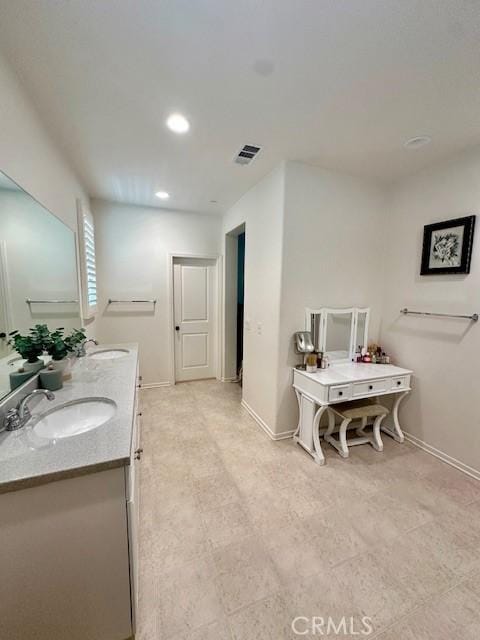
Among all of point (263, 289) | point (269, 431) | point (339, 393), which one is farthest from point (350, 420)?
point (263, 289)

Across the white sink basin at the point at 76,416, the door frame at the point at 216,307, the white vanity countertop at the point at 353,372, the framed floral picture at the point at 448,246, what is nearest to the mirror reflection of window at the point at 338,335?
the white vanity countertop at the point at 353,372

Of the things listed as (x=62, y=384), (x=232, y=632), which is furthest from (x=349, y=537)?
(x=62, y=384)

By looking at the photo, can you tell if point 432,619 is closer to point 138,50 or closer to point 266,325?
point 266,325

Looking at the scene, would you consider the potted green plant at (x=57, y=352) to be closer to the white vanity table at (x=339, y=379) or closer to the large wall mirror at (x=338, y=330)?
the white vanity table at (x=339, y=379)

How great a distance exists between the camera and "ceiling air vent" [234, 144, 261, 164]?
81.2 inches

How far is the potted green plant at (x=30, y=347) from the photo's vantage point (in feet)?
4.38

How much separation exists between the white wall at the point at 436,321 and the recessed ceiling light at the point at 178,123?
2.17 meters

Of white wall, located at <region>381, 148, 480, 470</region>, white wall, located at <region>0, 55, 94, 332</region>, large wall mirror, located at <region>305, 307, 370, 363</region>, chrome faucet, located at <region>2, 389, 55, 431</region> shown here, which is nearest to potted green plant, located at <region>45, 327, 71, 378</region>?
chrome faucet, located at <region>2, 389, 55, 431</region>

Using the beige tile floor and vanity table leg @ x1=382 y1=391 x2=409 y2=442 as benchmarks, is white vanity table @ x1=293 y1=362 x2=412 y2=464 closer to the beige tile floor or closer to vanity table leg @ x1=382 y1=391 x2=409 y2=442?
vanity table leg @ x1=382 y1=391 x2=409 y2=442

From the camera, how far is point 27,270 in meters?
1.42

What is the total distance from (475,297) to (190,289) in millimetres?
3266

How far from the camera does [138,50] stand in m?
1.24

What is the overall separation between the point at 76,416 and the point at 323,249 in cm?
237

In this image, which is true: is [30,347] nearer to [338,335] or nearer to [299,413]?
[299,413]
